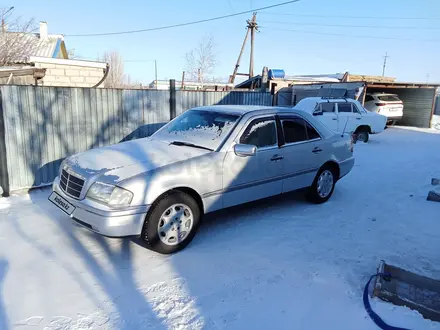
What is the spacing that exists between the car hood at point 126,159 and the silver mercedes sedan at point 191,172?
1 cm

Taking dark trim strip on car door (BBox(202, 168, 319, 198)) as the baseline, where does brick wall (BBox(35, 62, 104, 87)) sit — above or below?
above

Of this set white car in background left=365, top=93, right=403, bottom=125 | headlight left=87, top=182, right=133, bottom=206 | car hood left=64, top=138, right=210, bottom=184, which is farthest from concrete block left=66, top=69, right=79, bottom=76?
white car in background left=365, top=93, right=403, bottom=125

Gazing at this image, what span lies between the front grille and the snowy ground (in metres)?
0.65

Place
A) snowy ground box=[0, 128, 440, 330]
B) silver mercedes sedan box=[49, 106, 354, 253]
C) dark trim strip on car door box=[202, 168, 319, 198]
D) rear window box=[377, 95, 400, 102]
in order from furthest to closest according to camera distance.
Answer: rear window box=[377, 95, 400, 102] < dark trim strip on car door box=[202, 168, 319, 198] < silver mercedes sedan box=[49, 106, 354, 253] < snowy ground box=[0, 128, 440, 330]

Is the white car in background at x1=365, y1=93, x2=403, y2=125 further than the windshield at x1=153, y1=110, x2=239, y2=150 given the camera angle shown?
Yes

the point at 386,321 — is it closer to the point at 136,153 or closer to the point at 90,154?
the point at 136,153

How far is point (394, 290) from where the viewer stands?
10.2 ft

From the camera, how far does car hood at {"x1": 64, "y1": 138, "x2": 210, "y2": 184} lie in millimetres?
3693

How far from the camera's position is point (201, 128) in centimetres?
479

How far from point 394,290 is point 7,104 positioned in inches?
239

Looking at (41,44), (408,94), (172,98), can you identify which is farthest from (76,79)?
(408,94)

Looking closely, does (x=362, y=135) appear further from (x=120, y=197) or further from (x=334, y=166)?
(x=120, y=197)

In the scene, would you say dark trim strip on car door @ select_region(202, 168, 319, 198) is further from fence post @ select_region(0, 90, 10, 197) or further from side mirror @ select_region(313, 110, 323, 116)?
side mirror @ select_region(313, 110, 323, 116)

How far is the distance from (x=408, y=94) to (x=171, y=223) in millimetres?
21115
